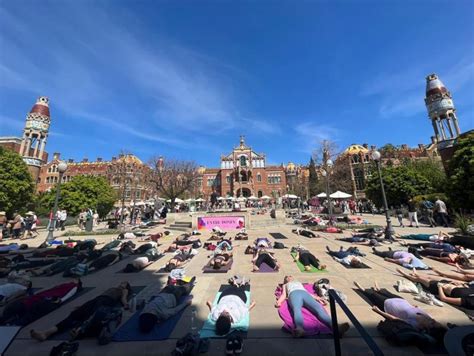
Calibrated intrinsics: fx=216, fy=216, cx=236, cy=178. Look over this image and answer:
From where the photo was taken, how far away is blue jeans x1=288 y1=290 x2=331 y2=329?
3.67m

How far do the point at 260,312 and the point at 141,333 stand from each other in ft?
7.22

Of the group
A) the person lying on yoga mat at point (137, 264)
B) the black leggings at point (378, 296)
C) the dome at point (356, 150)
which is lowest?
the black leggings at point (378, 296)

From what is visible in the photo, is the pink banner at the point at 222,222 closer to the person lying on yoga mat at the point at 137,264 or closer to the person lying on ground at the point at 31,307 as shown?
the person lying on yoga mat at the point at 137,264

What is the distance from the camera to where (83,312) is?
3896mm

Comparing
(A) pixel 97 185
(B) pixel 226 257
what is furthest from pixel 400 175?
(A) pixel 97 185

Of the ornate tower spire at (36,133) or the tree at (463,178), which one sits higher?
the ornate tower spire at (36,133)

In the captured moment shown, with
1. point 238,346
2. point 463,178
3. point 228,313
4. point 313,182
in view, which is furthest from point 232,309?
point 313,182

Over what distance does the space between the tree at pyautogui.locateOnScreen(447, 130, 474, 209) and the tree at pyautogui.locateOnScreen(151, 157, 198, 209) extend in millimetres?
29581

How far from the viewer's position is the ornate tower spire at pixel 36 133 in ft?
110

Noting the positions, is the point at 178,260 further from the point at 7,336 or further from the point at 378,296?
the point at 378,296

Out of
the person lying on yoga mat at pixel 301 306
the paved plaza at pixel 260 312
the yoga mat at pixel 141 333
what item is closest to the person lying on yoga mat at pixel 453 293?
the paved plaza at pixel 260 312

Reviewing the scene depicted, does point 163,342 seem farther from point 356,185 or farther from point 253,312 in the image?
point 356,185

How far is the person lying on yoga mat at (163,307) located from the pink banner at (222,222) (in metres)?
12.0

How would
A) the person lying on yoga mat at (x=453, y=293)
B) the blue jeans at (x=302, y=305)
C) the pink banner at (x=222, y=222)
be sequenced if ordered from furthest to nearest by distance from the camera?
1. the pink banner at (x=222, y=222)
2. the person lying on yoga mat at (x=453, y=293)
3. the blue jeans at (x=302, y=305)
